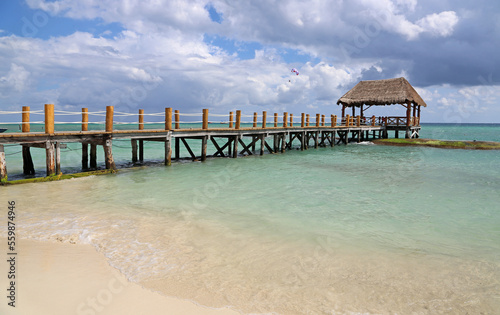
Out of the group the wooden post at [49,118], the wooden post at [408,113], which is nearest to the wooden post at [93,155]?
the wooden post at [49,118]

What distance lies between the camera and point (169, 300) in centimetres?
430

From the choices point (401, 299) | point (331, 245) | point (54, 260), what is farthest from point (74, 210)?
point (401, 299)

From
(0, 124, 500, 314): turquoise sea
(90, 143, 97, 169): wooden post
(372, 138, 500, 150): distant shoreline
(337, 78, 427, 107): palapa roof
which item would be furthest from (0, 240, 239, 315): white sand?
(337, 78, 427, 107): palapa roof

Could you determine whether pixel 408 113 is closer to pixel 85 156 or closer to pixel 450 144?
pixel 450 144

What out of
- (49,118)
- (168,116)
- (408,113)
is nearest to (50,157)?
(49,118)

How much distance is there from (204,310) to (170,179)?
946 cm

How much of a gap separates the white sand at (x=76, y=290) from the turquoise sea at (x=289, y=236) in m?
0.21

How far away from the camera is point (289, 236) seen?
7.01 m

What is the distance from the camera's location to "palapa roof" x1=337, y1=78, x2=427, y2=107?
3259 cm

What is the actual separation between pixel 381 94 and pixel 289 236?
30.2m

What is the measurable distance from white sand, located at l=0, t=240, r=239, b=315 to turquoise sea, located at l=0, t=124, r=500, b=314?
21 cm

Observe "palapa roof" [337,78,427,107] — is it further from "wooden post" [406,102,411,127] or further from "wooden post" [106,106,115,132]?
"wooden post" [106,106,115,132]

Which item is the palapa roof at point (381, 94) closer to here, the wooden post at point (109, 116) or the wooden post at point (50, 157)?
the wooden post at point (109, 116)

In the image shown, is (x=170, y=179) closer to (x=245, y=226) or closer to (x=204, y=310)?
(x=245, y=226)
